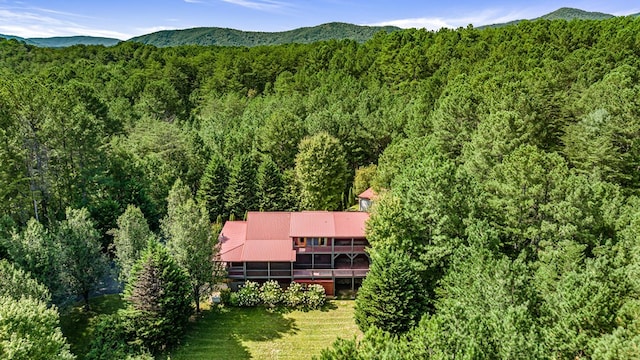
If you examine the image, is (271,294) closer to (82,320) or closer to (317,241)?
(317,241)

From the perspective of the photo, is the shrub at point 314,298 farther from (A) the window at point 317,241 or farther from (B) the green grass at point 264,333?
(A) the window at point 317,241

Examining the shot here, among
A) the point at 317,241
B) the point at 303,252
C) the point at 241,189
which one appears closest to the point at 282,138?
the point at 241,189

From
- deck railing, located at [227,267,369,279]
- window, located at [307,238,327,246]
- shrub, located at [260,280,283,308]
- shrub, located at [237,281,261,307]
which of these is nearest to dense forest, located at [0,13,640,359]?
deck railing, located at [227,267,369,279]

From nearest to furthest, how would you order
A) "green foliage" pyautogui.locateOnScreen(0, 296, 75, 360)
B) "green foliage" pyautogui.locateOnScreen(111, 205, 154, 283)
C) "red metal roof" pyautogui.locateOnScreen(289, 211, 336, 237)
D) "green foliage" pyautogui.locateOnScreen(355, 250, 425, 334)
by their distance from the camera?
"green foliage" pyautogui.locateOnScreen(0, 296, 75, 360), "green foliage" pyautogui.locateOnScreen(355, 250, 425, 334), "green foliage" pyautogui.locateOnScreen(111, 205, 154, 283), "red metal roof" pyautogui.locateOnScreen(289, 211, 336, 237)

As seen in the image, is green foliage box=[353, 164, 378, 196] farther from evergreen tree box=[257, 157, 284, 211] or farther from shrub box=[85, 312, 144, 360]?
shrub box=[85, 312, 144, 360]

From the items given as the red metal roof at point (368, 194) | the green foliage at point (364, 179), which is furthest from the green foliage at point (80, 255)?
the green foliage at point (364, 179)

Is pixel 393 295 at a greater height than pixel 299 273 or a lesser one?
greater
